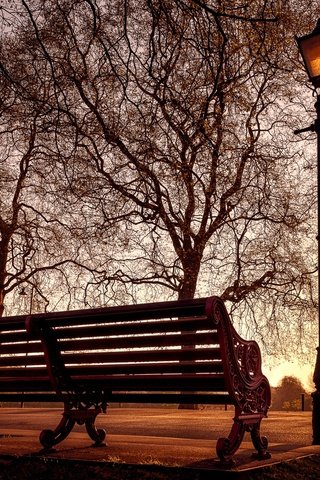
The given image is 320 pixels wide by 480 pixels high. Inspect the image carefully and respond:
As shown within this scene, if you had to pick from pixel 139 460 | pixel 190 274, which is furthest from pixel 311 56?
pixel 190 274

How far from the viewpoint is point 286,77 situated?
21.4 m

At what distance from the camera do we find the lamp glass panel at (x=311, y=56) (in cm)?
794

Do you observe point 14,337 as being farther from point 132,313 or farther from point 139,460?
point 139,460

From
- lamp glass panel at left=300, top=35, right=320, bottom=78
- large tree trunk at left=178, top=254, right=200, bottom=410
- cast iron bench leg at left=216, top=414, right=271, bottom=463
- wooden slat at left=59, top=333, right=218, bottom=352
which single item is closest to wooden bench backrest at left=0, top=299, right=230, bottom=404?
wooden slat at left=59, top=333, right=218, bottom=352

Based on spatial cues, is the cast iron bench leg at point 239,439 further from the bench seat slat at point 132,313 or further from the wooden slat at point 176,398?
the bench seat slat at point 132,313

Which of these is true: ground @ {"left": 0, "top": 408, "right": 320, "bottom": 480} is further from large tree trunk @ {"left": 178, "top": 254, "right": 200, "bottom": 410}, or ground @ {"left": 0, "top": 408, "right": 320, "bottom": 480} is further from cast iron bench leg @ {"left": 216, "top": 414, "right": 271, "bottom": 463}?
large tree trunk @ {"left": 178, "top": 254, "right": 200, "bottom": 410}

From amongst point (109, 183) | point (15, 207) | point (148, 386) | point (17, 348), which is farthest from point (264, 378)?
point (15, 207)

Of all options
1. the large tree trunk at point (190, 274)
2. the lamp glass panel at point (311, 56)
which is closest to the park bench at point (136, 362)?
the lamp glass panel at point (311, 56)

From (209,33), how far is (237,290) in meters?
15.7

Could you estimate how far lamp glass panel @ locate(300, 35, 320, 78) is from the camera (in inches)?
313

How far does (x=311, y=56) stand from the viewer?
8.02 metres

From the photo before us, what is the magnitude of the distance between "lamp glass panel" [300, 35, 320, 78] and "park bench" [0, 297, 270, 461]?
11.4 ft

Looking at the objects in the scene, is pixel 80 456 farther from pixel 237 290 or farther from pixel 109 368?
pixel 237 290

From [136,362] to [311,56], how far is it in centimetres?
399
